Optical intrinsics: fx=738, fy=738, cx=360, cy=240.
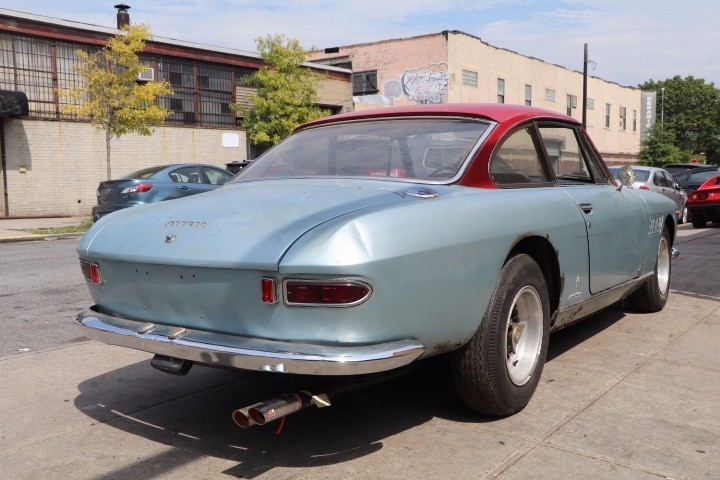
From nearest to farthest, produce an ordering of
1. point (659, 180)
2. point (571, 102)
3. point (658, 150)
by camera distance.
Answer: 1. point (659, 180)
2. point (658, 150)
3. point (571, 102)

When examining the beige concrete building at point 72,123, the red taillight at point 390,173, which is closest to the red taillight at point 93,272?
the red taillight at point 390,173

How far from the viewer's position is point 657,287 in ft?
19.9

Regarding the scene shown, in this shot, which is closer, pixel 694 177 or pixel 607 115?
pixel 694 177

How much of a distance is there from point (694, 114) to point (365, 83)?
56302mm

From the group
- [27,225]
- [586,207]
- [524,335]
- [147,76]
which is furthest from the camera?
[147,76]

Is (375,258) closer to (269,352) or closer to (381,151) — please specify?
(269,352)

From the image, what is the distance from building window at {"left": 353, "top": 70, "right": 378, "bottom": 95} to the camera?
3559 cm

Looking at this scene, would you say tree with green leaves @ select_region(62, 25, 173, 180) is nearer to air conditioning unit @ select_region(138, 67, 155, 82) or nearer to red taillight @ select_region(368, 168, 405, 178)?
air conditioning unit @ select_region(138, 67, 155, 82)

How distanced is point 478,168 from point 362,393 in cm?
141

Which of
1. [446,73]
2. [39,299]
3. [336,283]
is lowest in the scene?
[39,299]

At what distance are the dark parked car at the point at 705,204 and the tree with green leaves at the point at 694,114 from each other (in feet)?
211

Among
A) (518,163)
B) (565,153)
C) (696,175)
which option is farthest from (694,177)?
(518,163)

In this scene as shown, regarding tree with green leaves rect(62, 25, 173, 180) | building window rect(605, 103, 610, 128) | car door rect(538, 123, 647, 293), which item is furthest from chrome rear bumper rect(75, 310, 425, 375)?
building window rect(605, 103, 610, 128)

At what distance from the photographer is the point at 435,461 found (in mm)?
3133
